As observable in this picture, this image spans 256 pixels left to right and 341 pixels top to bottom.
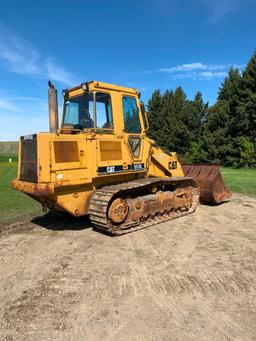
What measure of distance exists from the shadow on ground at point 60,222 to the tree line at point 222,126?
2275cm

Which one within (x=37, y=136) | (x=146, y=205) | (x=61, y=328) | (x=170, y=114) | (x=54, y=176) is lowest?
(x=61, y=328)

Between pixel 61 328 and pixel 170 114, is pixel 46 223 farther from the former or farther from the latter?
pixel 170 114

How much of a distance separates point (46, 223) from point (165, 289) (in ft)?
16.5

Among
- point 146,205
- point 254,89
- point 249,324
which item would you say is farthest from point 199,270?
point 254,89

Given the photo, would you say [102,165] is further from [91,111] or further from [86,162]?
[91,111]

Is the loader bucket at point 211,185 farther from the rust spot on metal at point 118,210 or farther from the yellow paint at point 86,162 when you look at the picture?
the rust spot on metal at point 118,210

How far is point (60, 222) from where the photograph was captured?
29.8 feet

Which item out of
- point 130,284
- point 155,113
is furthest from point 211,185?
point 155,113

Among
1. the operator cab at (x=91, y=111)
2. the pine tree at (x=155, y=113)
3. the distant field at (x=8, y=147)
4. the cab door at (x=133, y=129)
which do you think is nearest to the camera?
the operator cab at (x=91, y=111)

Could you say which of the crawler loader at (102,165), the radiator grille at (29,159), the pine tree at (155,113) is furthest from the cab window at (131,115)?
the pine tree at (155,113)

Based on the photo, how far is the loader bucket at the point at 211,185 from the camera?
10.7 meters

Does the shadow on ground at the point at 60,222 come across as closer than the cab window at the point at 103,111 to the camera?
No

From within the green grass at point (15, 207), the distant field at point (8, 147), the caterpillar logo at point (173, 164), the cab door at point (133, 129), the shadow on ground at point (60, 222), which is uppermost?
the distant field at point (8, 147)

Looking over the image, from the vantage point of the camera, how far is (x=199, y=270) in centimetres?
547
